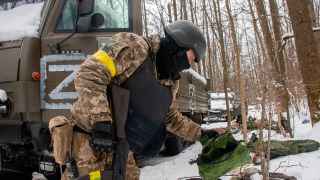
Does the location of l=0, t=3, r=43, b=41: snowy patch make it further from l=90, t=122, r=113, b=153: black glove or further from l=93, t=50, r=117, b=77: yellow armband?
l=90, t=122, r=113, b=153: black glove

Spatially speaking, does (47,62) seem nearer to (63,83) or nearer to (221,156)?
(63,83)

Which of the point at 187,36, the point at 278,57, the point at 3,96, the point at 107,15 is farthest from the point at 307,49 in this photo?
the point at 187,36

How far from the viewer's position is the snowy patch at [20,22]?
5.32 meters

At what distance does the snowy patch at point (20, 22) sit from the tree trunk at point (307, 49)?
3553 mm

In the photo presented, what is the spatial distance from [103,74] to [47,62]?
2.64 m

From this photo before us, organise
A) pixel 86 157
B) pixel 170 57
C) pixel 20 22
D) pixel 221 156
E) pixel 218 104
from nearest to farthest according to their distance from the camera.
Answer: pixel 86 157 → pixel 170 57 → pixel 221 156 → pixel 20 22 → pixel 218 104

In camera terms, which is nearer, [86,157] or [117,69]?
[117,69]

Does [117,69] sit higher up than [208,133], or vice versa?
[117,69]

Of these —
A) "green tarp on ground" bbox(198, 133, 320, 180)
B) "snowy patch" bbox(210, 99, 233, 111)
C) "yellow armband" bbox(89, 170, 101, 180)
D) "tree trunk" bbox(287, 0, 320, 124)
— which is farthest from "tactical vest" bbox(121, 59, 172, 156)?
"snowy patch" bbox(210, 99, 233, 111)

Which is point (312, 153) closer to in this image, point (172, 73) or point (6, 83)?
point (172, 73)

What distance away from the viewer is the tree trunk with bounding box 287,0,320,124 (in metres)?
6.80

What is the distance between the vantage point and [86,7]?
199 inches

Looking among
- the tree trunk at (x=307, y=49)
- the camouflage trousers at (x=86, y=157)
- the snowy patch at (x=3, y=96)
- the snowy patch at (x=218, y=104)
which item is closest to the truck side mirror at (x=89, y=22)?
the snowy patch at (x=3, y=96)

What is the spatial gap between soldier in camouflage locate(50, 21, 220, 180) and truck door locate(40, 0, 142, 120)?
2096mm
